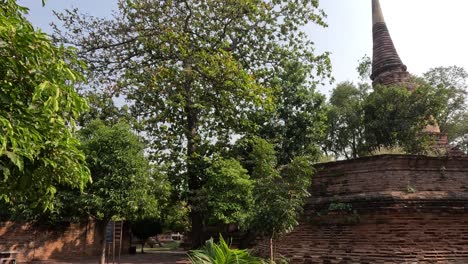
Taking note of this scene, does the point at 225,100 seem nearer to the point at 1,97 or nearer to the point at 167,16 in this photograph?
the point at 167,16

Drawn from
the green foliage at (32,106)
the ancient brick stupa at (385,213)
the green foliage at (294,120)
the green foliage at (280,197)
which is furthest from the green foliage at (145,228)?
the green foliage at (32,106)

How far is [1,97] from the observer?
2.77m

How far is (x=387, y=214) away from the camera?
32.4 ft

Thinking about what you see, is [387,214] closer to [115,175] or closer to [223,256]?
[115,175]

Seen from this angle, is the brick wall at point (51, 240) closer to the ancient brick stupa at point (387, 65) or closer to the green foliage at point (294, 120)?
the green foliage at point (294, 120)

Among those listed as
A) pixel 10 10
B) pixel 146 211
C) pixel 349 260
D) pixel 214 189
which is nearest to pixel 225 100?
pixel 214 189

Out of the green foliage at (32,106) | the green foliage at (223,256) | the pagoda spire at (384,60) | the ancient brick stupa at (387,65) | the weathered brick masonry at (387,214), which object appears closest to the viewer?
the green foliage at (32,106)

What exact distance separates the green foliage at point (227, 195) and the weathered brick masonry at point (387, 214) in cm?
176

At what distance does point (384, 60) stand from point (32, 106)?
2059 cm

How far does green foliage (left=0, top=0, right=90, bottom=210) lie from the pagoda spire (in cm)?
1927

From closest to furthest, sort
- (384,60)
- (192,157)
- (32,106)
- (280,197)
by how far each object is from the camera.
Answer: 1. (32,106)
2. (280,197)
3. (192,157)
4. (384,60)

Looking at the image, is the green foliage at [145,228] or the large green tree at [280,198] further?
the green foliage at [145,228]

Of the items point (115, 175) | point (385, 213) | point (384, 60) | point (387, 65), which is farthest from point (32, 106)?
point (384, 60)

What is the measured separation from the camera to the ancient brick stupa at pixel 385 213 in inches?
381
